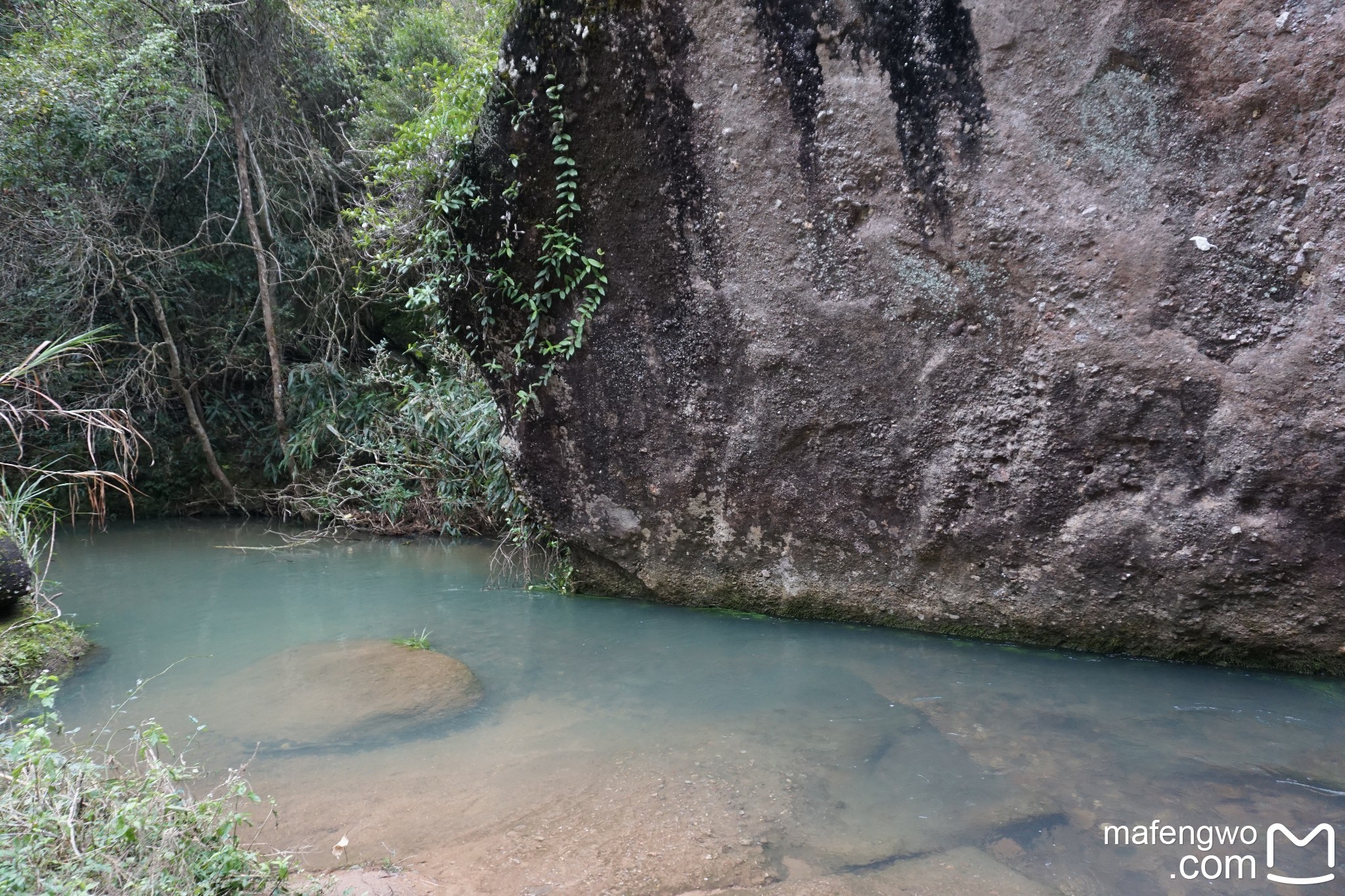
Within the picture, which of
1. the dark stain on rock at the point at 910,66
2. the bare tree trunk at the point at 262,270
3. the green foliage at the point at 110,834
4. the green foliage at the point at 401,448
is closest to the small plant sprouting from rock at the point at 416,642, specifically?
the green foliage at the point at 401,448

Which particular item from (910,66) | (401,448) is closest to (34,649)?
(401,448)

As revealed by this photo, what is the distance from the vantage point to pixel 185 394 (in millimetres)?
7684

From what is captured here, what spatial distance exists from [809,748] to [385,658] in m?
2.00

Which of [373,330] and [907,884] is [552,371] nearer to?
[907,884]

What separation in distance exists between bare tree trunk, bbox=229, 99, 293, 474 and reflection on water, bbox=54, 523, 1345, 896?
3388mm

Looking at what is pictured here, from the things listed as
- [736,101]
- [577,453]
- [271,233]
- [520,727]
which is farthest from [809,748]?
[271,233]

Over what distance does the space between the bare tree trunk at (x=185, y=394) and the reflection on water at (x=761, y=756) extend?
3476mm

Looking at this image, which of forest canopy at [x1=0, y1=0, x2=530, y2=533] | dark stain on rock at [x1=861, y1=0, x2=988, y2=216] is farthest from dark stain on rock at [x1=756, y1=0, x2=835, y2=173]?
forest canopy at [x1=0, y1=0, x2=530, y2=533]

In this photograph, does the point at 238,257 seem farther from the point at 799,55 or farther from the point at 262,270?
the point at 799,55

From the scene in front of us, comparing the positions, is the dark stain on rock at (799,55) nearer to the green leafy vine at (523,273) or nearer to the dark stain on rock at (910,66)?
the dark stain on rock at (910,66)

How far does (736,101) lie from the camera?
3.92 meters

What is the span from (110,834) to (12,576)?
3.06m

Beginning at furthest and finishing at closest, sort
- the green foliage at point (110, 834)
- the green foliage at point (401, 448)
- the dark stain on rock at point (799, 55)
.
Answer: the green foliage at point (401, 448) → the dark stain on rock at point (799, 55) → the green foliage at point (110, 834)

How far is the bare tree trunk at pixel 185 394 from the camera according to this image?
24.3 ft
